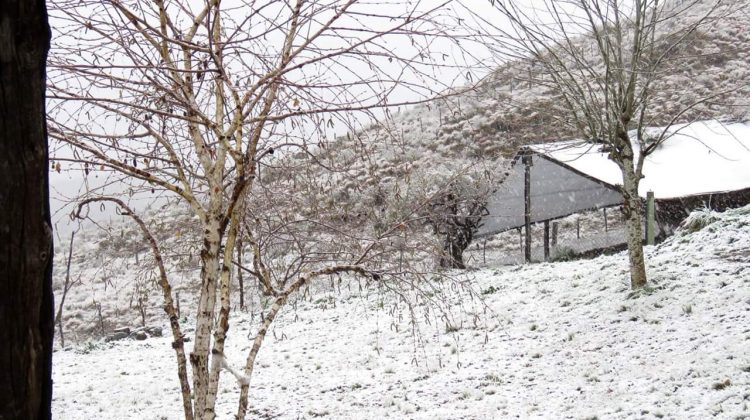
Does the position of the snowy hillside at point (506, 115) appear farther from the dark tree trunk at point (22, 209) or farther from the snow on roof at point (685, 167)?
the dark tree trunk at point (22, 209)

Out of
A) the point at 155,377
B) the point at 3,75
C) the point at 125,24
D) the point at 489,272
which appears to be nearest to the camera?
the point at 3,75

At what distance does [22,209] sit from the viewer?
1.20 meters

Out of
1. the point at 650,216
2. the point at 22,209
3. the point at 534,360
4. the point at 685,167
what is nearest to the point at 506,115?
the point at 22,209

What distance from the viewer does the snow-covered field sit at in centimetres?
689

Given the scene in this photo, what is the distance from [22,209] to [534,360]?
8.49m

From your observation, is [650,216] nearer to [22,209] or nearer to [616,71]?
[616,71]

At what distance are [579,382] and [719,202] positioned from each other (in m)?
11.6

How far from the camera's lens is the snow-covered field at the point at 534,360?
22.6ft

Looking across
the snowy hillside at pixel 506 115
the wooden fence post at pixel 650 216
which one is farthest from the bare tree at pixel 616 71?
the wooden fence post at pixel 650 216

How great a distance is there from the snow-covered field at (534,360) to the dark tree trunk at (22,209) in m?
4.27

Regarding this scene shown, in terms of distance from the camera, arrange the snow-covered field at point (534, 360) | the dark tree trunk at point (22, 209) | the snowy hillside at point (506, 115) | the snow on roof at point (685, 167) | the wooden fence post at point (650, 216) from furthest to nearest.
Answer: the snow on roof at point (685, 167), the wooden fence post at point (650, 216), the snow-covered field at point (534, 360), the snowy hillside at point (506, 115), the dark tree trunk at point (22, 209)

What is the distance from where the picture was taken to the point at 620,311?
9.52 m

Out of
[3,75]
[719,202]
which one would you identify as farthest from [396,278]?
[719,202]

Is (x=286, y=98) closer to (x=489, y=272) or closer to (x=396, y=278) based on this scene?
(x=396, y=278)
